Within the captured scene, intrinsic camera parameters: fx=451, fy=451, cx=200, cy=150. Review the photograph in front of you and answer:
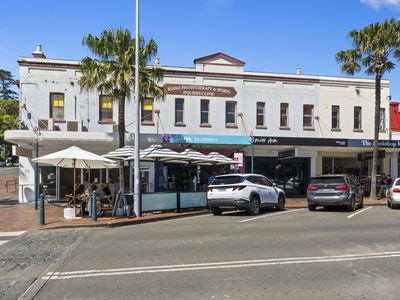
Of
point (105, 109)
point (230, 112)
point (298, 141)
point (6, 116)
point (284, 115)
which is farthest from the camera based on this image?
point (6, 116)

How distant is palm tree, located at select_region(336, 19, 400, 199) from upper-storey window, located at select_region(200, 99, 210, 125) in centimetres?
830

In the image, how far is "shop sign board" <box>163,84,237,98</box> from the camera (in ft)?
87.7

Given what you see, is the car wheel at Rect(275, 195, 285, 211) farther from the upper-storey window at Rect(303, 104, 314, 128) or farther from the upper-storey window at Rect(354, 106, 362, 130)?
the upper-storey window at Rect(354, 106, 362, 130)

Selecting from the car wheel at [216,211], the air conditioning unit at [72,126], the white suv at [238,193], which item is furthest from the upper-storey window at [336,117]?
the air conditioning unit at [72,126]

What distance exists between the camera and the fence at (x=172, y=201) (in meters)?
17.7

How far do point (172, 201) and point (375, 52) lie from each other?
15248 millimetres

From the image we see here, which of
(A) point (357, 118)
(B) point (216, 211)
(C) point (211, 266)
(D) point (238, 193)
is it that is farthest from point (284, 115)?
(C) point (211, 266)

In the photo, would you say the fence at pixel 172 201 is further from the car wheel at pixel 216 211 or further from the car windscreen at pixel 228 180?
the car windscreen at pixel 228 180

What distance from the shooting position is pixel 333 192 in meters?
18.8

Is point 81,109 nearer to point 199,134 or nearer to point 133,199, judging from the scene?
point 199,134

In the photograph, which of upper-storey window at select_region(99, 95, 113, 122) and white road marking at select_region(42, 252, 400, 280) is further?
upper-storey window at select_region(99, 95, 113, 122)

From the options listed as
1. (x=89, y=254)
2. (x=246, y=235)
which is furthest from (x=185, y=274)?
(x=246, y=235)

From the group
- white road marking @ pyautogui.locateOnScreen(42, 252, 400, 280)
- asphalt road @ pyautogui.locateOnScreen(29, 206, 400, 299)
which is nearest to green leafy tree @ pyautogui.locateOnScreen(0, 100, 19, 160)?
asphalt road @ pyautogui.locateOnScreen(29, 206, 400, 299)

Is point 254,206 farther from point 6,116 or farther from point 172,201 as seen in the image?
point 6,116
